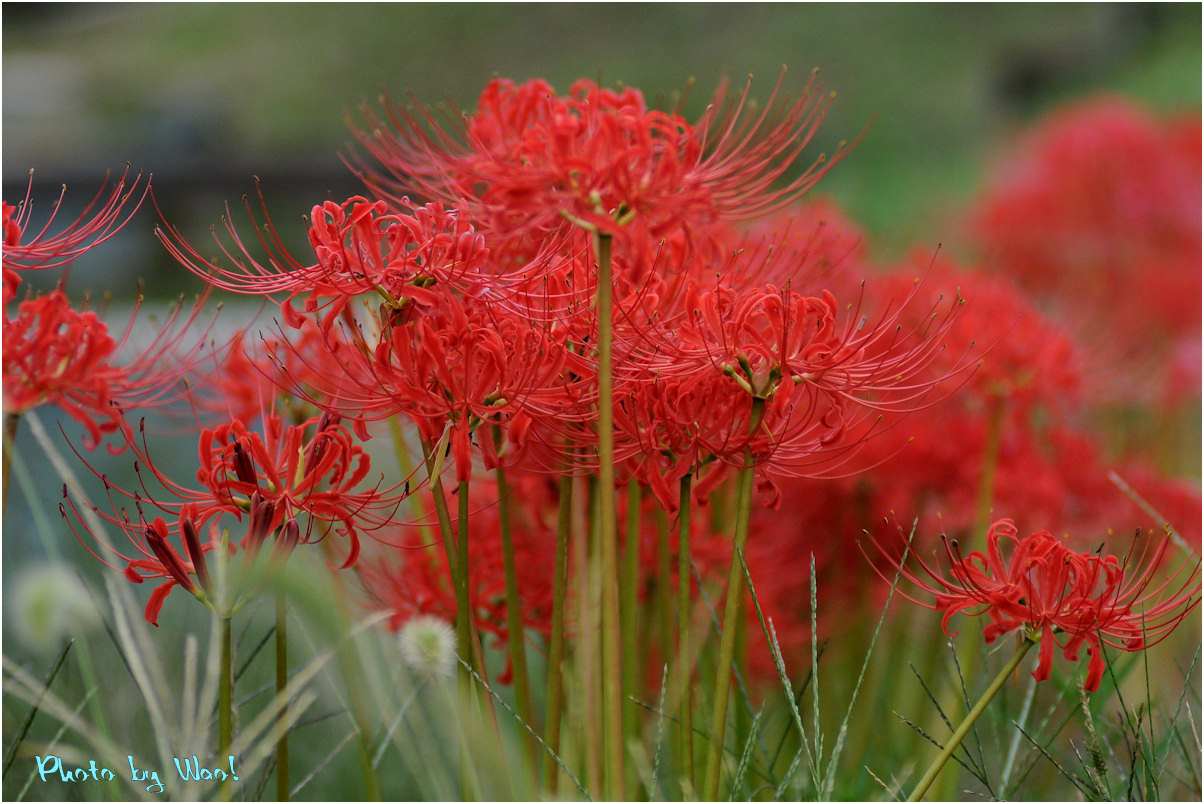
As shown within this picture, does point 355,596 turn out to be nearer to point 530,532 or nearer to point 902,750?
point 530,532

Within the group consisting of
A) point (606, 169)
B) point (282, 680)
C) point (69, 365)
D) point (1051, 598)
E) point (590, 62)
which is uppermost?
point (590, 62)

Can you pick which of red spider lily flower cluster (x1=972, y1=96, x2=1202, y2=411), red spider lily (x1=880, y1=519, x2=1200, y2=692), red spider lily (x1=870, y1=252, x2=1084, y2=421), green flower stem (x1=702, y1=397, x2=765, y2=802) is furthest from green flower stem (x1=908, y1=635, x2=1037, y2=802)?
red spider lily flower cluster (x1=972, y1=96, x2=1202, y2=411)

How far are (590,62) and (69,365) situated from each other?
4312 mm

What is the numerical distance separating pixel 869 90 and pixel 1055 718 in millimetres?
3780

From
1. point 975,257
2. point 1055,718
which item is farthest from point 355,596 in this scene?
point 975,257

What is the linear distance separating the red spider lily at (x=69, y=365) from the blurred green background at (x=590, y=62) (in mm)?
3631

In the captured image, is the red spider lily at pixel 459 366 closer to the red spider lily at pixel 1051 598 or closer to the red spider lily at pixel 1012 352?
the red spider lily at pixel 1051 598

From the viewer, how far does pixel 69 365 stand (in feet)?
2.34

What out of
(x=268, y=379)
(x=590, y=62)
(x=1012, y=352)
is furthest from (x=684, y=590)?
(x=590, y=62)

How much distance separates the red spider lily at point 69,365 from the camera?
687 millimetres

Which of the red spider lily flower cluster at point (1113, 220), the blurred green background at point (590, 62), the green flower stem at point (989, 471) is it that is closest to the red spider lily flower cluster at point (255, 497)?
the green flower stem at point (989, 471)

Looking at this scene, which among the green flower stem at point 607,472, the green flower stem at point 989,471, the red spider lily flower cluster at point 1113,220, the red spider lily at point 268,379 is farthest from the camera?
the red spider lily flower cluster at point 1113,220

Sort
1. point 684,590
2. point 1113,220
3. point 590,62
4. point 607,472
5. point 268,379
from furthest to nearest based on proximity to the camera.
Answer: point 590,62 → point 1113,220 → point 268,379 → point 684,590 → point 607,472

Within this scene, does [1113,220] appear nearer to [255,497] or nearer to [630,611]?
[630,611]
